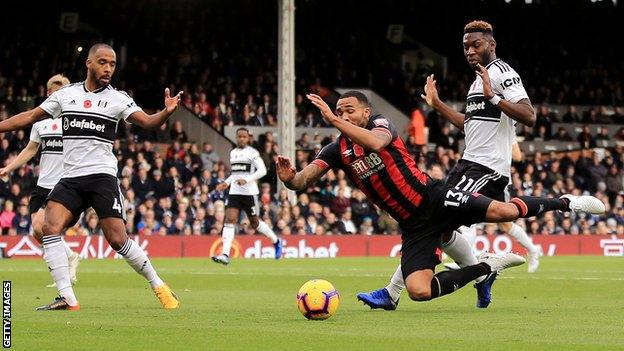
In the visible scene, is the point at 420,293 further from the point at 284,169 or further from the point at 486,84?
the point at 486,84

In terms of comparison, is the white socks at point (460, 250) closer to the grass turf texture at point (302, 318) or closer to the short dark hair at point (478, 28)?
the grass turf texture at point (302, 318)

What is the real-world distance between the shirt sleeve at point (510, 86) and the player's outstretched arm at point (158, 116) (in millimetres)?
3111

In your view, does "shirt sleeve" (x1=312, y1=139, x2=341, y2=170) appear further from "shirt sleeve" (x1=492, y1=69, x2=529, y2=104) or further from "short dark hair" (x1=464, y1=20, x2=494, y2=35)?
"short dark hair" (x1=464, y1=20, x2=494, y2=35)

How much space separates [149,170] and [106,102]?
19058mm

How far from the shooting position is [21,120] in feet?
39.1

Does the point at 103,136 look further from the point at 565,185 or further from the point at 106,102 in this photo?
the point at 565,185

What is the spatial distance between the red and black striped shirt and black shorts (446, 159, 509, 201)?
4.17ft

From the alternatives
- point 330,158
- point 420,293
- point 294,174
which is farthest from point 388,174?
point 420,293

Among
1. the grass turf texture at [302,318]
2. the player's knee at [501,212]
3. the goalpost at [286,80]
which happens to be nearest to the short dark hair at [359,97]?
the player's knee at [501,212]

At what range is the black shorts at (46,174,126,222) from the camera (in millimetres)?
12062

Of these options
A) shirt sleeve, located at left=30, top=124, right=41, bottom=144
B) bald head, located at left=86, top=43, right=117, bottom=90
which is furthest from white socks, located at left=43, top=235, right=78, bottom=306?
shirt sleeve, located at left=30, top=124, right=41, bottom=144

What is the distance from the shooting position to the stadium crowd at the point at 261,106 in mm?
30422

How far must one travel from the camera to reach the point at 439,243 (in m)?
11.6

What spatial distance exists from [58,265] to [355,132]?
126 inches
